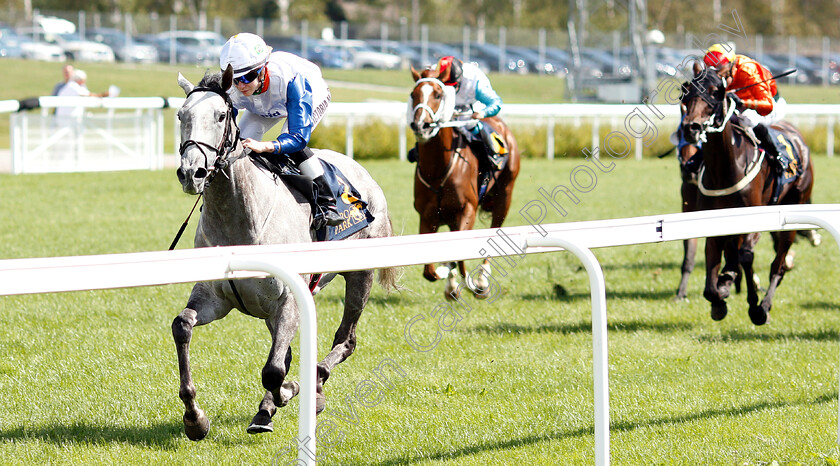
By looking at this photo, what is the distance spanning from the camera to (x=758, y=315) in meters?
6.07

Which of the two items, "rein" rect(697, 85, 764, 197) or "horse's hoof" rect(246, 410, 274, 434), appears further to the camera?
"rein" rect(697, 85, 764, 197)

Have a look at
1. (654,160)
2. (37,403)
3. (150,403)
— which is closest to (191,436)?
(150,403)

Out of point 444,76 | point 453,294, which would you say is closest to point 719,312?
point 453,294

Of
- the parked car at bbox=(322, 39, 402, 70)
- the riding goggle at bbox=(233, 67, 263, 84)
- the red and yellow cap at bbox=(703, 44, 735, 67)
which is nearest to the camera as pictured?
the riding goggle at bbox=(233, 67, 263, 84)

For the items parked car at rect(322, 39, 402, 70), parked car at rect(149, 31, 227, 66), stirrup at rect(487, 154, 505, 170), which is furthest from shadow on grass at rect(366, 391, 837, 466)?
parked car at rect(322, 39, 402, 70)

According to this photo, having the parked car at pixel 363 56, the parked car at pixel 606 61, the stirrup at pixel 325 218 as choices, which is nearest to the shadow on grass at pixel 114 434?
the stirrup at pixel 325 218

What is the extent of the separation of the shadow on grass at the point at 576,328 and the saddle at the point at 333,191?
1565mm

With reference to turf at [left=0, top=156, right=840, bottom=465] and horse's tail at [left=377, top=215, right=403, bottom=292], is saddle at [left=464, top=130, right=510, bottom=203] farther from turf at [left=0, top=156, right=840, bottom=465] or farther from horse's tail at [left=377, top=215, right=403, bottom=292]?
horse's tail at [left=377, top=215, right=403, bottom=292]

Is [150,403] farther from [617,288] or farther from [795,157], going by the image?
[795,157]

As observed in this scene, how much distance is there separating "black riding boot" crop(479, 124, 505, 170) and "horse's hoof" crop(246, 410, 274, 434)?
3944 mm

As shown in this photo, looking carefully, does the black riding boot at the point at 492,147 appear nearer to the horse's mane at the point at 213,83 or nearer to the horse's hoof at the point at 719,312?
the horse's hoof at the point at 719,312

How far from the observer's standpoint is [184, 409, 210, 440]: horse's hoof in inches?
151

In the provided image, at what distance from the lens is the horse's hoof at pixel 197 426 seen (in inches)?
151

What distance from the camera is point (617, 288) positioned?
7.56 metres
